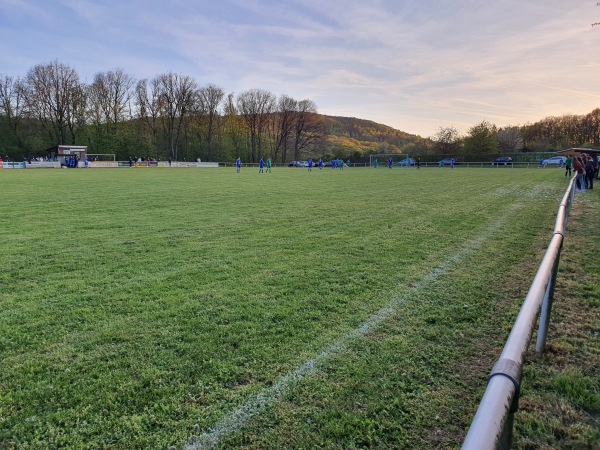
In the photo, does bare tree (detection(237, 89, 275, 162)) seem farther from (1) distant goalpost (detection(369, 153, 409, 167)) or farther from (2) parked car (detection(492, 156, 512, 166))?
(2) parked car (detection(492, 156, 512, 166))

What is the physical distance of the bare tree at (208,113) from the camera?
78375 mm

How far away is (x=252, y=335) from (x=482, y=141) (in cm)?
7085

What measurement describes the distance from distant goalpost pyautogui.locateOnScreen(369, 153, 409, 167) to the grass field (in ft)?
229

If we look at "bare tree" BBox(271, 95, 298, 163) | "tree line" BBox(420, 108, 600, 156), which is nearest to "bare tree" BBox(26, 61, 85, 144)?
"bare tree" BBox(271, 95, 298, 163)

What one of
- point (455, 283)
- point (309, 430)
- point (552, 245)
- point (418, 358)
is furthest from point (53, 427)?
point (455, 283)

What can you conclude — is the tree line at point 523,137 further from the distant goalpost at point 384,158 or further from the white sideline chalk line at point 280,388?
the white sideline chalk line at point 280,388

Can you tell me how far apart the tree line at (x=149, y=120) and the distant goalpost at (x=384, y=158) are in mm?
22910

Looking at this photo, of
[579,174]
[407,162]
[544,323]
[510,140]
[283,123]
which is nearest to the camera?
[544,323]

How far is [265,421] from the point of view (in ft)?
8.46

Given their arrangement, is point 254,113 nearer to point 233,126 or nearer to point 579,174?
point 233,126

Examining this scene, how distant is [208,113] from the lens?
81250 mm

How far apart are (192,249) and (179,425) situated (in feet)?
15.7

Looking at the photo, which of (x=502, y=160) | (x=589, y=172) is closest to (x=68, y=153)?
(x=589, y=172)

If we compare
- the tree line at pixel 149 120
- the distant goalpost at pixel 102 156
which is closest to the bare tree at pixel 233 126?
the tree line at pixel 149 120
